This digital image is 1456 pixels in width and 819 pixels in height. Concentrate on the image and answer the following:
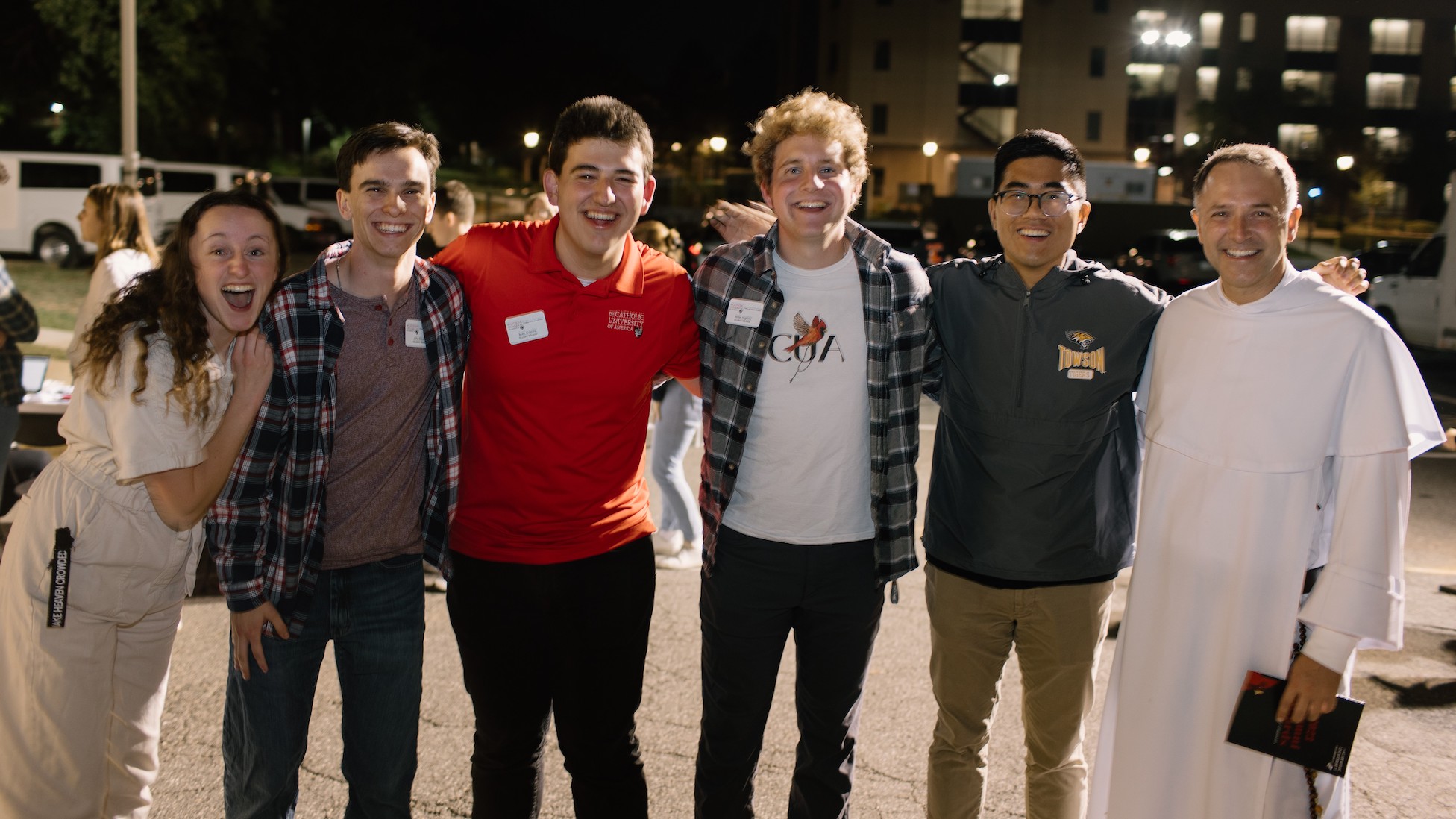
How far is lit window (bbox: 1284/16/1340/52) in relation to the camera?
63.5 metres

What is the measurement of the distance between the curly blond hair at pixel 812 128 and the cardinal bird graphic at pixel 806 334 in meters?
0.48

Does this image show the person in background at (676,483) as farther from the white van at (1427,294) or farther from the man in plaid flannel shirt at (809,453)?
the white van at (1427,294)

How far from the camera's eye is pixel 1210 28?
205ft

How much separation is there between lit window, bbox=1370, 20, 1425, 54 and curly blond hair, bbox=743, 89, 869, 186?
7545cm

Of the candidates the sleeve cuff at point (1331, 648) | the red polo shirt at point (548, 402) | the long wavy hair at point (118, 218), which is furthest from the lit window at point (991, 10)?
the sleeve cuff at point (1331, 648)

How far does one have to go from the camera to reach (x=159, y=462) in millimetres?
2586

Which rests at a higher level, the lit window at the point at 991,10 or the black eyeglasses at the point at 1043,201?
the lit window at the point at 991,10

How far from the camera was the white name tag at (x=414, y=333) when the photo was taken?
282 centimetres

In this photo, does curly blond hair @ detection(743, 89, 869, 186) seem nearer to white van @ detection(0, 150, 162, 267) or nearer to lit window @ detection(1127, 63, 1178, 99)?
white van @ detection(0, 150, 162, 267)

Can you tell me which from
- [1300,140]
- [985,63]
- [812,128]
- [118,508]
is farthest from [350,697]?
[1300,140]

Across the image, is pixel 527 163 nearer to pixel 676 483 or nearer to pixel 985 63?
pixel 985 63

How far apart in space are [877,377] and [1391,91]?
76.7 meters

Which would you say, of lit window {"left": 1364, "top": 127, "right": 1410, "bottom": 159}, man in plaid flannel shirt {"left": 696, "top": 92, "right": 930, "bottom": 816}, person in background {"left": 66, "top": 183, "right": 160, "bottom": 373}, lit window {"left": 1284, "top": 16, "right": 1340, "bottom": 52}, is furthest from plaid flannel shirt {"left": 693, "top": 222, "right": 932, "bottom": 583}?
lit window {"left": 1284, "top": 16, "right": 1340, "bottom": 52}

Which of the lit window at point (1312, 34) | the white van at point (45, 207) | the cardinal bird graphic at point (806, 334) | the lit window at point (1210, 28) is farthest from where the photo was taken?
the lit window at point (1312, 34)
